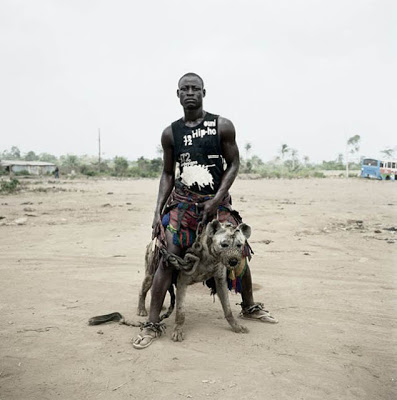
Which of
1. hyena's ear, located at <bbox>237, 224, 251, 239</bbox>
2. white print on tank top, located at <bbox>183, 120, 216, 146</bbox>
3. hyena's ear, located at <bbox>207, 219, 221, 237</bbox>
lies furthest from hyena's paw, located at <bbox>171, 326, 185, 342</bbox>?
white print on tank top, located at <bbox>183, 120, 216, 146</bbox>

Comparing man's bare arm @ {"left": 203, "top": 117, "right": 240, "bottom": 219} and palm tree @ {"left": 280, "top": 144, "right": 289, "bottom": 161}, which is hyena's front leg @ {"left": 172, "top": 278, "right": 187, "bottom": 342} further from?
palm tree @ {"left": 280, "top": 144, "right": 289, "bottom": 161}

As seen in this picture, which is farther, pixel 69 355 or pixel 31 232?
pixel 31 232

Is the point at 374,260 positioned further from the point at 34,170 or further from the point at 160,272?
the point at 34,170

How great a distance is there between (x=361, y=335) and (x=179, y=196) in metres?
2.23

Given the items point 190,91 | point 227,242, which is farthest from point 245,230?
point 190,91

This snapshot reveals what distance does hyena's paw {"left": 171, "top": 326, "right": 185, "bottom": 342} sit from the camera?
3.62 meters

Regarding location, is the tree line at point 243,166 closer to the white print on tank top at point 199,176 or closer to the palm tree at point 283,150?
the palm tree at point 283,150

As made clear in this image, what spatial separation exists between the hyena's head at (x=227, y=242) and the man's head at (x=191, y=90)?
118cm

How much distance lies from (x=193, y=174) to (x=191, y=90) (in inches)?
31.6

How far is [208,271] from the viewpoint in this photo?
3727 millimetres

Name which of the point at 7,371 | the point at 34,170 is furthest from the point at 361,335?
the point at 34,170

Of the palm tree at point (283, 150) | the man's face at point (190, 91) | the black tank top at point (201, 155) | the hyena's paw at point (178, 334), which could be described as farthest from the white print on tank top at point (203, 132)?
the palm tree at point (283, 150)

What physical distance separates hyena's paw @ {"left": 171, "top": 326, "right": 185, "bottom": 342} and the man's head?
212cm

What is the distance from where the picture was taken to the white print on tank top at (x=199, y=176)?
382 cm
